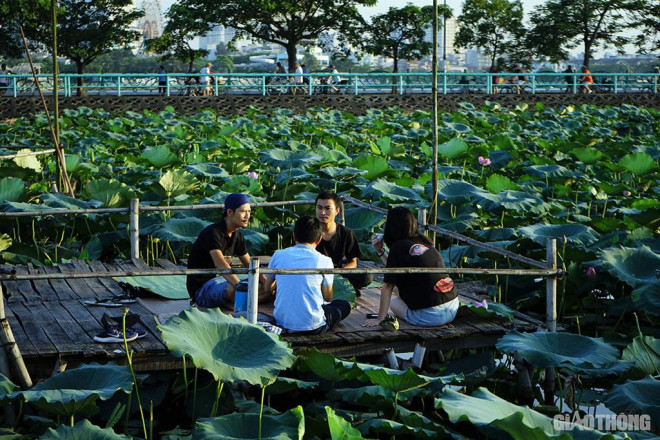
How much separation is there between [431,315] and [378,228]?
3.06m

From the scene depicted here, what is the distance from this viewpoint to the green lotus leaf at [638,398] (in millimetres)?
3723

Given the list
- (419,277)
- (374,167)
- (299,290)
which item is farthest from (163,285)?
(374,167)

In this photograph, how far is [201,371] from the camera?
4.49 metres

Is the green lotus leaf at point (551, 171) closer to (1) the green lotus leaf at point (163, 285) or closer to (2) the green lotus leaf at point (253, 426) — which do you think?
(1) the green lotus leaf at point (163, 285)

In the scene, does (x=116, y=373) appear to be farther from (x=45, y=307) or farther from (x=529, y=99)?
(x=529, y=99)

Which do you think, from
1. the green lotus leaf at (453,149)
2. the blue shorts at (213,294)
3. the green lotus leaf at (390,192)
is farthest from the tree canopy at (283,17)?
the blue shorts at (213,294)

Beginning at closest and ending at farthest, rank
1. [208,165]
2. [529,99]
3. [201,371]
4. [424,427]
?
1. [424,427]
2. [201,371]
3. [208,165]
4. [529,99]

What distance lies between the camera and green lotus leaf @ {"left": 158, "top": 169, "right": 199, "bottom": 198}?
8.34m

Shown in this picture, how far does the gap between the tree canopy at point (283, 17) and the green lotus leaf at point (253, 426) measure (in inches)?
951

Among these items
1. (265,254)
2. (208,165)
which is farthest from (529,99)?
(265,254)

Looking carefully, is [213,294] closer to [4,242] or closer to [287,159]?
[4,242]

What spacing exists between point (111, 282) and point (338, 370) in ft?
8.55

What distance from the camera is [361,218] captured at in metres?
7.36

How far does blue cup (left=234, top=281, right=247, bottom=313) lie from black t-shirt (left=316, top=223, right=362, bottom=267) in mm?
911
